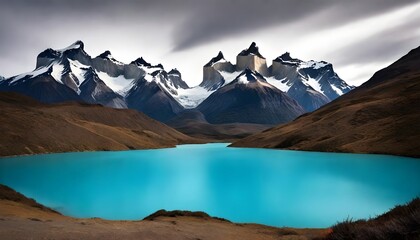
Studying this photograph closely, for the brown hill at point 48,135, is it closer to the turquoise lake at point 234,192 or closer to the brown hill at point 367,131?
the turquoise lake at point 234,192

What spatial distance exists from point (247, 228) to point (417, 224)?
432 inches

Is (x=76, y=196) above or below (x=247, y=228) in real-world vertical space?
above

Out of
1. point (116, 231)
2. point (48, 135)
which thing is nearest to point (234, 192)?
point (116, 231)

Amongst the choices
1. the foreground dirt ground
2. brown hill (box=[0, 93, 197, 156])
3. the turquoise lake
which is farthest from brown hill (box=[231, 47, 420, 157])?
the foreground dirt ground

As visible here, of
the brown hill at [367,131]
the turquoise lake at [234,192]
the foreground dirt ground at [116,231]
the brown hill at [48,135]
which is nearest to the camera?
the foreground dirt ground at [116,231]

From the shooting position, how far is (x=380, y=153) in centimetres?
7669

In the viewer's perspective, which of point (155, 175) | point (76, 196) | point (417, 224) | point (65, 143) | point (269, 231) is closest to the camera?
point (417, 224)

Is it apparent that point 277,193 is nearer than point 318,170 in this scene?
Yes

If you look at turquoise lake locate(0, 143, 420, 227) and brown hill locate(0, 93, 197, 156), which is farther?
brown hill locate(0, 93, 197, 156)

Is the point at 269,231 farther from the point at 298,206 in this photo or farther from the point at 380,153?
the point at 380,153

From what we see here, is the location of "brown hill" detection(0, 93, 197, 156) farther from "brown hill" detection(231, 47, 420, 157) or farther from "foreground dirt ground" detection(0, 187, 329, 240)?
"foreground dirt ground" detection(0, 187, 329, 240)

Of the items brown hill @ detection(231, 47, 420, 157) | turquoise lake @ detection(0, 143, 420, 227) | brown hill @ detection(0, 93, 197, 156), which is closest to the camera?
turquoise lake @ detection(0, 143, 420, 227)

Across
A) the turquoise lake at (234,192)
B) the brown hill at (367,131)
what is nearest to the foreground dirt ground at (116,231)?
the turquoise lake at (234,192)

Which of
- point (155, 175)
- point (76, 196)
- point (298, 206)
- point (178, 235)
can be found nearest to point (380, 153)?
point (155, 175)
